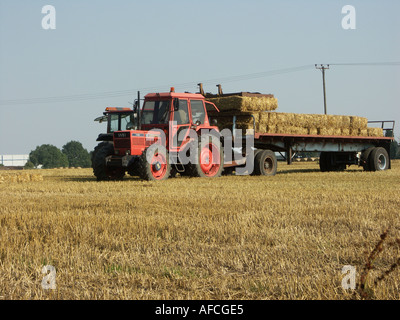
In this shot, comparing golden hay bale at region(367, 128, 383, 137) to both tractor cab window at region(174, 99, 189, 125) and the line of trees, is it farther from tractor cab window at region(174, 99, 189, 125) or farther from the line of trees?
the line of trees

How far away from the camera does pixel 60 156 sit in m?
114

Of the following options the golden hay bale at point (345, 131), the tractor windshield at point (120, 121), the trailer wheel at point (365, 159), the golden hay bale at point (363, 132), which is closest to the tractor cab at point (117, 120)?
the tractor windshield at point (120, 121)

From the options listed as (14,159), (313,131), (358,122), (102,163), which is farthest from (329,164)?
(14,159)

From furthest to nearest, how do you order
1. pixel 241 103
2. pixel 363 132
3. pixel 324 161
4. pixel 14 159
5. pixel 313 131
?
pixel 14 159 → pixel 324 161 → pixel 363 132 → pixel 313 131 → pixel 241 103

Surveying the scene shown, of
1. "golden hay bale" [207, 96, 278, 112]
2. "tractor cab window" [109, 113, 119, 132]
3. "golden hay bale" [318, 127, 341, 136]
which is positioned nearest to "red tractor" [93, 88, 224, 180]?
"tractor cab window" [109, 113, 119, 132]

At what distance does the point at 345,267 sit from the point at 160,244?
199 centimetres

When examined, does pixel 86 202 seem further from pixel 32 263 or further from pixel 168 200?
pixel 32 263

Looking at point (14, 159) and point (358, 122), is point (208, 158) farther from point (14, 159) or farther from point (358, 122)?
point (14, 159)

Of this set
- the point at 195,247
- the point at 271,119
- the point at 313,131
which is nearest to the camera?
the point at 195,247

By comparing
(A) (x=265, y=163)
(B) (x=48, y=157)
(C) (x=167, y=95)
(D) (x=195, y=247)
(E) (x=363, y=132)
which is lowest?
(B) (x=48, y=157)

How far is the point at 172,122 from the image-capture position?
15.8 metres

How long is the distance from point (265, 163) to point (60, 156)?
99346 millimetres

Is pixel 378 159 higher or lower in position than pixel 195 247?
higher
